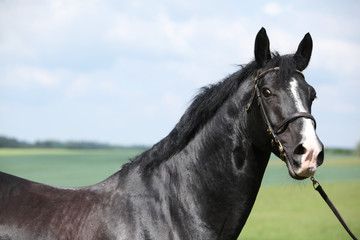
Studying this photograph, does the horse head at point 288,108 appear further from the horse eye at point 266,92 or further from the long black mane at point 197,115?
the long black mane at point 197,115

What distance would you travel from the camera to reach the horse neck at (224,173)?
389cm

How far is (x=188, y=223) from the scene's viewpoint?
383 cm

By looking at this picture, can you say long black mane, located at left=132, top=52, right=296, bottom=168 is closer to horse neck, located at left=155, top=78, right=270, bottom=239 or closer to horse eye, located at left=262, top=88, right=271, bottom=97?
horse neck, located at left=155, top=78, right=270, bottom=239

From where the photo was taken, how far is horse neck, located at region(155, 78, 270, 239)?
3.89 m

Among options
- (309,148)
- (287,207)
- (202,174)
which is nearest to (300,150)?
(309,148)

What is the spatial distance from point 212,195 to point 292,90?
4.15 ft

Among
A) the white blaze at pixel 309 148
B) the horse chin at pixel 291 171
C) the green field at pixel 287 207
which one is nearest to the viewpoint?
the white blaze at pixel 309 148

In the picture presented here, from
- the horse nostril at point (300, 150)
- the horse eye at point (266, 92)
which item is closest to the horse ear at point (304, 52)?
the horse eye at point (266, 92)

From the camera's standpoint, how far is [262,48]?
3992 mm

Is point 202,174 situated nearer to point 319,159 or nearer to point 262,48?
point 319,159

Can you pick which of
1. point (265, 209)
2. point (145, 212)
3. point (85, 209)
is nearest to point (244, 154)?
point (145, 212)

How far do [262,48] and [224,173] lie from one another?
51.2 inches

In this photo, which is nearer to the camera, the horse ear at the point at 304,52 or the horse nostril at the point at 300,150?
the horse nostril at the point at 300,150

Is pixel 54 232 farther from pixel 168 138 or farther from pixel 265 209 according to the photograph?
pixel 265 209
